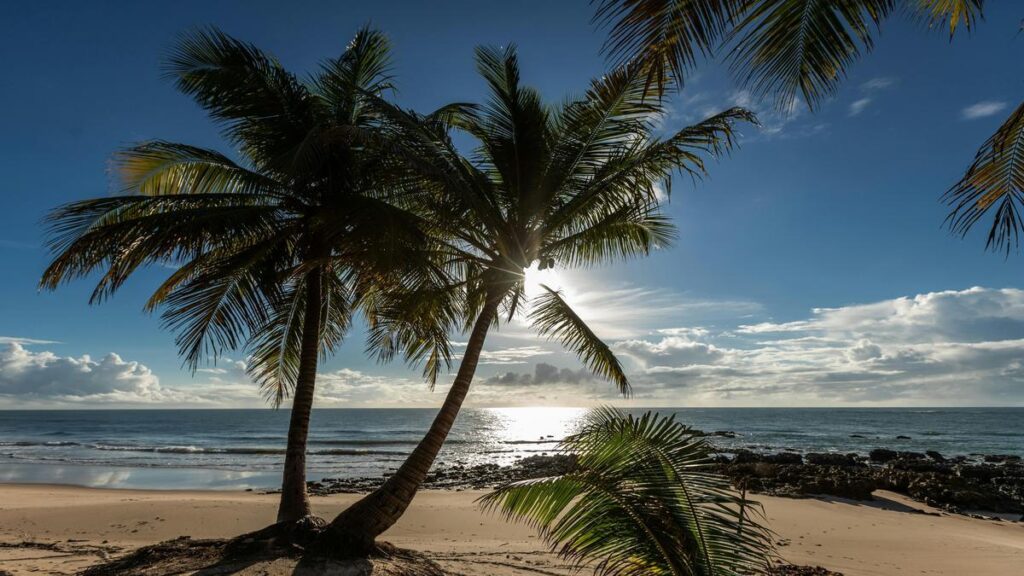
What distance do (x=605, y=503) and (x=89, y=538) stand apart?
10283mm

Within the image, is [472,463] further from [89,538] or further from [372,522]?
[372,522]

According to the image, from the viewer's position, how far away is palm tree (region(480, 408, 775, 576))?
3967mm

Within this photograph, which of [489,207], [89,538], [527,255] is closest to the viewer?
[489,207]

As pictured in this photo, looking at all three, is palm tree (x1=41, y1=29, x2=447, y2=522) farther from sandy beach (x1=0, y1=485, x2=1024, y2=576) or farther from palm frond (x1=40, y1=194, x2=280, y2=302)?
sandy beach (x1=0, y1=485, x2=1024, y2=576)

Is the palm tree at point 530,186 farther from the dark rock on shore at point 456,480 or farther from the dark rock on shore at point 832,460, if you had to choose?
the dark rock on shore at point 832,460

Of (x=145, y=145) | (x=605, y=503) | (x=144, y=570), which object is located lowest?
(x=144, y=570)

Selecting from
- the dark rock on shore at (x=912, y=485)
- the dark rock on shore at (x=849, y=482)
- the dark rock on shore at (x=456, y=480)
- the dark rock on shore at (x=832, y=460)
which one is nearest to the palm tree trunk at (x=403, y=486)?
the dark rock on shore at (x=849, y=482)

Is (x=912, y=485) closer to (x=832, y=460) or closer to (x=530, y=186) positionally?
(x=832, y=460)

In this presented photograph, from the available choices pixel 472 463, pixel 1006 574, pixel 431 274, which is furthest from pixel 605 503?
pixel 472 463

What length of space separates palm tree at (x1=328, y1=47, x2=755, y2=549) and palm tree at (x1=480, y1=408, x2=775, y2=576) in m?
3.52

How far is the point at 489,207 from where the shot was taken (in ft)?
24.8

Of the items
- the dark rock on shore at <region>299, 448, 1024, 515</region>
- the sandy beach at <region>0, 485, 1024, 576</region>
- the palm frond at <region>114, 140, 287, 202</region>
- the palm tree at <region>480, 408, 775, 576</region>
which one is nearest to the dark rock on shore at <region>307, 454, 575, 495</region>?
the dark rock on shore at <region>299, 448, 1024, 515</region>

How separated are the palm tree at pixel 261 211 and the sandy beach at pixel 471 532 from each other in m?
3.25

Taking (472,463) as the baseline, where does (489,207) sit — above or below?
above
